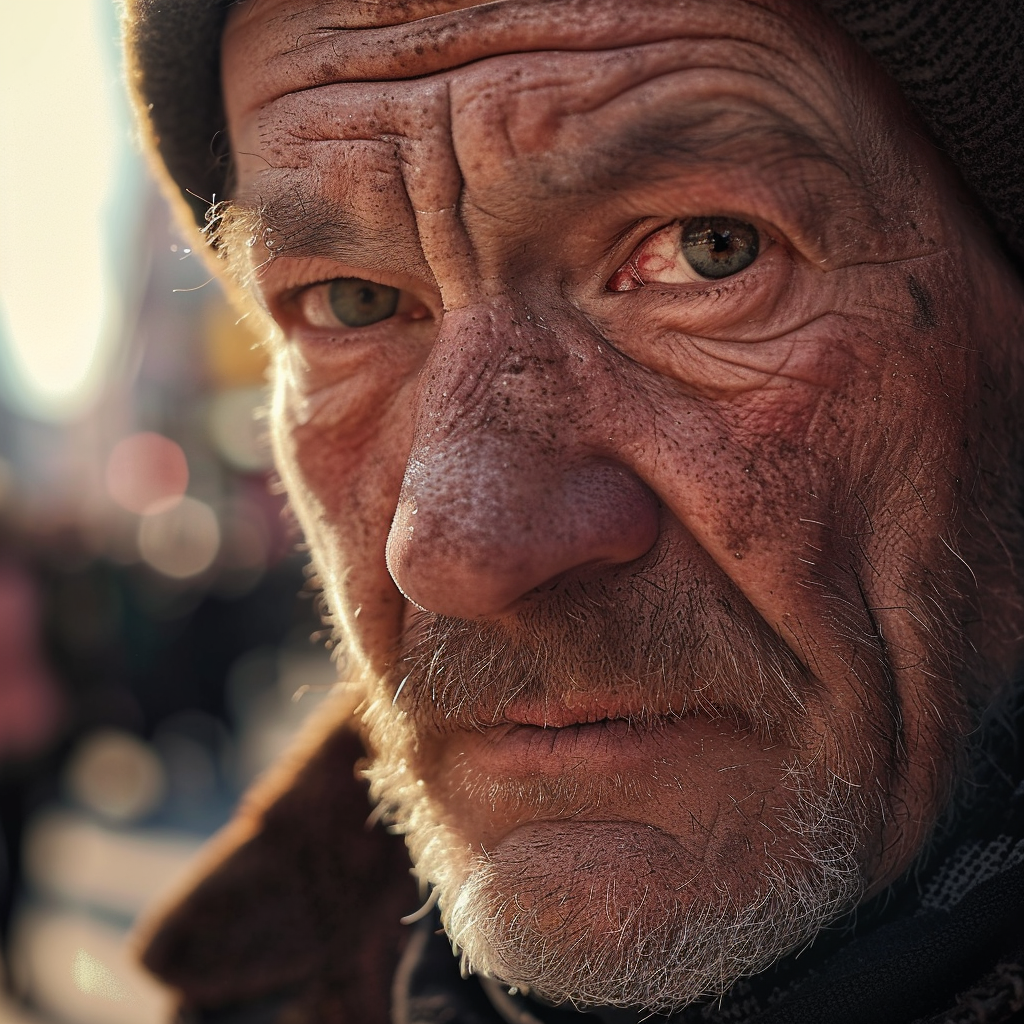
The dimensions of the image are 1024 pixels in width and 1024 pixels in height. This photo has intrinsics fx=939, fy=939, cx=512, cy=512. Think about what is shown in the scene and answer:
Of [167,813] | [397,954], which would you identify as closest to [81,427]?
[167,813]

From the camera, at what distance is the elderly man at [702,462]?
140 centimetres

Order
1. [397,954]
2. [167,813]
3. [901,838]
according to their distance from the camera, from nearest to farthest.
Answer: [901,838]
[397,954]
[167,813]

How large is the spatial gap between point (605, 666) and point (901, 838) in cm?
59

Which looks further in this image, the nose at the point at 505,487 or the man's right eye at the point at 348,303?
the man's right eye at the point at 348,303

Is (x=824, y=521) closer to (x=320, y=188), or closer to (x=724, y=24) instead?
(x=724, y=24)

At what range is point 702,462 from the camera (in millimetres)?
1455

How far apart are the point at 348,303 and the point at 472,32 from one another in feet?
2.01

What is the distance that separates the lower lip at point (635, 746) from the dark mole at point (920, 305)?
69cm

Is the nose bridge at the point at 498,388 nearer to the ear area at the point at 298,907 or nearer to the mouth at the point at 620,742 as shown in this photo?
Result: the mouth at the point at 620,742

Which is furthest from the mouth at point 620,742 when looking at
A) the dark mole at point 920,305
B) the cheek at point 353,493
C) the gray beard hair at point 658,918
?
the dark mole at point 920,305

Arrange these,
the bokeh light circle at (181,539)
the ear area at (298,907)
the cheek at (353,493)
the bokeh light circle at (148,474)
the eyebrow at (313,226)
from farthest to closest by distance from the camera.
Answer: the bokeh light circle at (148,474), the bokeh light circle at (181,539), the ear area at (298,907), the cheek at (353,493), the eyebrow at (313,226)

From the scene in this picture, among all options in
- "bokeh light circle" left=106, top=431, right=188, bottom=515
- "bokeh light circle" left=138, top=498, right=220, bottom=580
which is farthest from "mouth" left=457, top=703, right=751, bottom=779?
"bokeh light circle" left=106, top=431, right=188, bottom=515

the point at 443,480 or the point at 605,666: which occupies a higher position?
the point at 443,480

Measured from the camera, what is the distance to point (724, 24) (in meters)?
1.41
